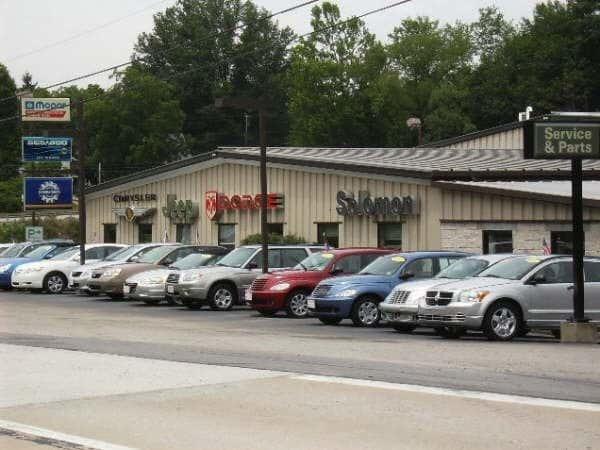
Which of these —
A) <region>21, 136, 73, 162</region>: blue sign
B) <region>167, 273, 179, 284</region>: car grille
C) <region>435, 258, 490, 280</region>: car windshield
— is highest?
<region>21, 136, 73, 162</region>: blue sign

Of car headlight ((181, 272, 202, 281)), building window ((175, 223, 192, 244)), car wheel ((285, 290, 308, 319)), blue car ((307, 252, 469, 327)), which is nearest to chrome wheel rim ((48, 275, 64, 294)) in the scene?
car headlight ((181, 272, 202, 281))

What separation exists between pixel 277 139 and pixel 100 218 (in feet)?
170

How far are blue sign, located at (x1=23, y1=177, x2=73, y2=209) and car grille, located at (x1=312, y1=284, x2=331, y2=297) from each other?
34.2 meters

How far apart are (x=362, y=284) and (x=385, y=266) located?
0.96 m

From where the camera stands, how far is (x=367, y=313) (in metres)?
24.8

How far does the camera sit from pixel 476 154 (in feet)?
156

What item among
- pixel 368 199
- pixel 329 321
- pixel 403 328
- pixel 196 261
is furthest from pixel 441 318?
pixel 368 199

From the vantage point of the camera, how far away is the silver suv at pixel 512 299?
818 inches

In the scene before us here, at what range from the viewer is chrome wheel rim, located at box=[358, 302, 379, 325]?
24.7 meters

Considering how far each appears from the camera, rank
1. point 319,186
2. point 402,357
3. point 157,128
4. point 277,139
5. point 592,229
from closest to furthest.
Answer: point 402,357 < point 592,229 < point 319,186 < point 157,128 < point 277,139

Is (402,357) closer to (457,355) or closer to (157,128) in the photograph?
(457,355)

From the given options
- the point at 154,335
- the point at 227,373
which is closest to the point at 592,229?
the point at 154,335

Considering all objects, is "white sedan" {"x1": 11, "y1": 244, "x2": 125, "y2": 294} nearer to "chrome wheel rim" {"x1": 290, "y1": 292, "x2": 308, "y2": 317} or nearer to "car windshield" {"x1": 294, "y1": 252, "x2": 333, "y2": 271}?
"car windshield" {"x1": 294, "y1": 252, "x2": 333, "y2": 271}

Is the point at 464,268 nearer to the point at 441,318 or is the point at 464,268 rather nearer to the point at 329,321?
the point at 441,318
